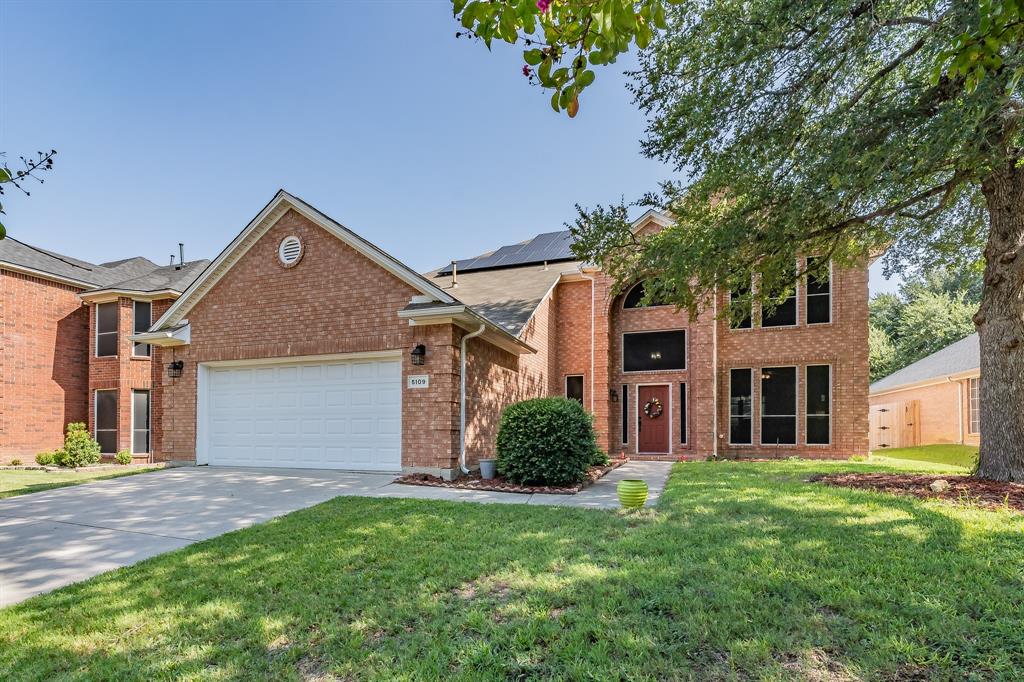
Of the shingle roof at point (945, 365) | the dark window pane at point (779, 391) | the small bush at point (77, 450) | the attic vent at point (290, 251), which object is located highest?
the attic vent at point (290, 251)

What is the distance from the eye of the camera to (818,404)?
14.2 meters

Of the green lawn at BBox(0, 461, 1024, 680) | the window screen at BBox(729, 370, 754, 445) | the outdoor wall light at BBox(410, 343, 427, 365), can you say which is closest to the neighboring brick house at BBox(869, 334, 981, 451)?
the window screen at BBox(729, 370, 754, 445)

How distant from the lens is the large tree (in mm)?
6660

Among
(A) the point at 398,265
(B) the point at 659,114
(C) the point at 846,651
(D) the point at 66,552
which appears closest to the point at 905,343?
(B) the point at 659,114

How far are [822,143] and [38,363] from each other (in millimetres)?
22334

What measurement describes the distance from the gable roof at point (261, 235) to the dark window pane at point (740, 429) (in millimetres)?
9350

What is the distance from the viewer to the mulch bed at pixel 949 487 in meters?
6.24

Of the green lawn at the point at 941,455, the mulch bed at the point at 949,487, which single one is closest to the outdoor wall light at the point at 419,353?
the mulch bed at the point at 949,487

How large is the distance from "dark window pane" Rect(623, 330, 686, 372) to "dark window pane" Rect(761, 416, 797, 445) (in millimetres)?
2728

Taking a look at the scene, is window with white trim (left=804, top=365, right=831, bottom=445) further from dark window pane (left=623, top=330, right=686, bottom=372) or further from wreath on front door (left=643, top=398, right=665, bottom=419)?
wreath on front door (left=643, top=398, right=665, bottom=419)

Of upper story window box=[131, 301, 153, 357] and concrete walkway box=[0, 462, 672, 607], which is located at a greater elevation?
upper story window box=[131, 301, 153, 357]

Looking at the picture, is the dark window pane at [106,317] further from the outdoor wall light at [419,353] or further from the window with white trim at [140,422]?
the outdoor wall light at [419,353]

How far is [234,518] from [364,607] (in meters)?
3.75

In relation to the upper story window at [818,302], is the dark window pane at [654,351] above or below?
below
